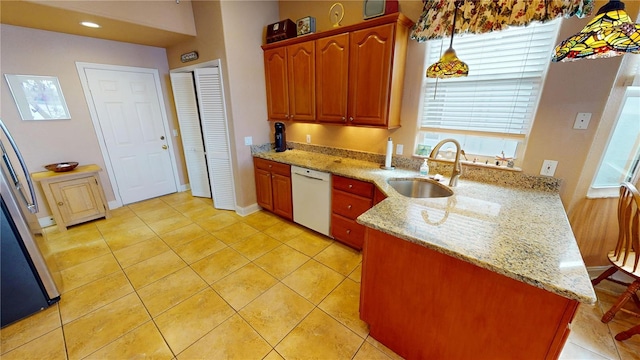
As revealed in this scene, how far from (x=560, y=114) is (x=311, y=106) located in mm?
2169

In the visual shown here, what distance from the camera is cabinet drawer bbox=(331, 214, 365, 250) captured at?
2424mm

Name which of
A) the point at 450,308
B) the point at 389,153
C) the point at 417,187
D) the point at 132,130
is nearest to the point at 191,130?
the point at 132,130

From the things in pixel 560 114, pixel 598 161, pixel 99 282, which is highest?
pixel 560 114

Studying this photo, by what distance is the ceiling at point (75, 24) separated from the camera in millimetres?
2195

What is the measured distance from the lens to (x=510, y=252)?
106cm

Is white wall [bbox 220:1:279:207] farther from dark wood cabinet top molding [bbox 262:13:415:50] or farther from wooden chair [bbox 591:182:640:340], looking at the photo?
wooden chair [bbox 591:182:640:340]

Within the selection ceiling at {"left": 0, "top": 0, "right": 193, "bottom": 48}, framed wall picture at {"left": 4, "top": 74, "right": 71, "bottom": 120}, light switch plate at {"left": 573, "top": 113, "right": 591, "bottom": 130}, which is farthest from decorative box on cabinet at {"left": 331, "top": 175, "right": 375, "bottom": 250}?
framed wall picture at {"left": 4, "top": 74, "right": 71, "bottom": 120}

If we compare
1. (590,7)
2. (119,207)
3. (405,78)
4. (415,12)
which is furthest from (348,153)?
(119,207)

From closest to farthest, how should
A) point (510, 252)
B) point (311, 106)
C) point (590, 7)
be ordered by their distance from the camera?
point (510, 252), point (590, 7), point (311, 106)

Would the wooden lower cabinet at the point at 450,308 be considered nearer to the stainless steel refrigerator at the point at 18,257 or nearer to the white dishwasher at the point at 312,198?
the white dishwasher at the point at 312,198

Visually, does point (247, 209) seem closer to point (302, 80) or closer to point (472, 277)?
point (302, 80)

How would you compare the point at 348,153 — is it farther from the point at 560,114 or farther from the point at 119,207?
the point at 119,207

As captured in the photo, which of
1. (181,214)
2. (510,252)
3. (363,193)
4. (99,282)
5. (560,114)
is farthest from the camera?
(181,214)

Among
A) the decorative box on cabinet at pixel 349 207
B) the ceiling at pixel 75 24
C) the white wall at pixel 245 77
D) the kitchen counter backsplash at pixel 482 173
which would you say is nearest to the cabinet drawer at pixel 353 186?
the decorative box on cabinet at pixel 349 207
